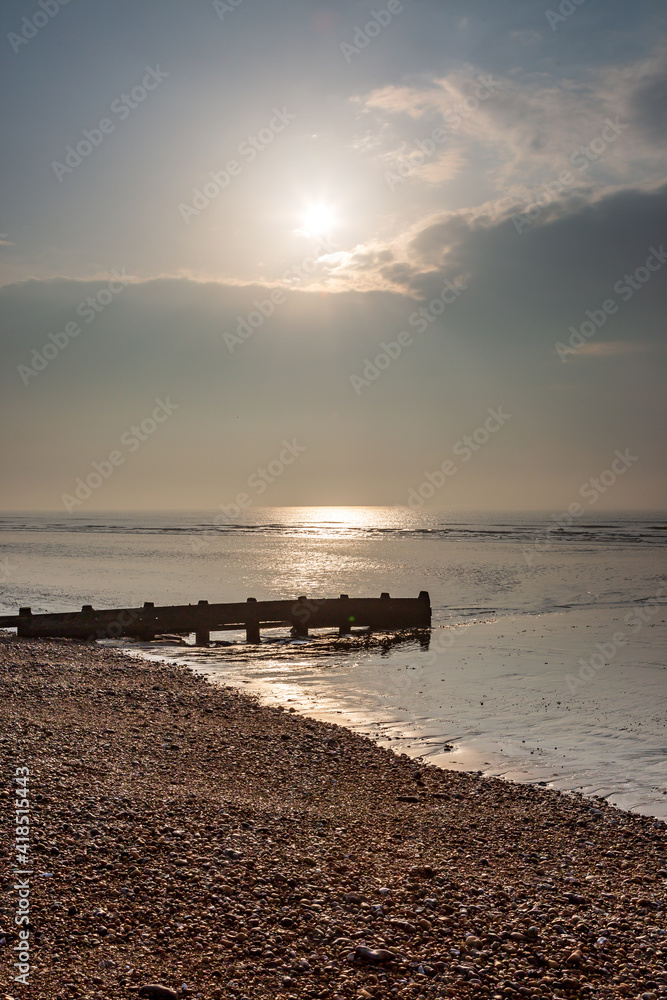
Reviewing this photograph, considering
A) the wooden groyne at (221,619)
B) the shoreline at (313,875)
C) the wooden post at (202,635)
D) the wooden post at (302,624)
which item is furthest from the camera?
the wooden post at (302,624)

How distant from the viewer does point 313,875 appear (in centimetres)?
680

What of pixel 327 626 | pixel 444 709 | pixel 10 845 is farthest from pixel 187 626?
pixel 10 845

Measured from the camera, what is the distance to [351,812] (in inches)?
348

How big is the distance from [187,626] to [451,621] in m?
11.7

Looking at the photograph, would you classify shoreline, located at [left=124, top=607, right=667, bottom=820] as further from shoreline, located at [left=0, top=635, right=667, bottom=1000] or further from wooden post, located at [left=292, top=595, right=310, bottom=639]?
wooden post, located at [left=292, top=595, right=310, bottom=639]

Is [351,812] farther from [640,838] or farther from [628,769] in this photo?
[628,769]

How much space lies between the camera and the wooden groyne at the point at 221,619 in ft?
69.3
